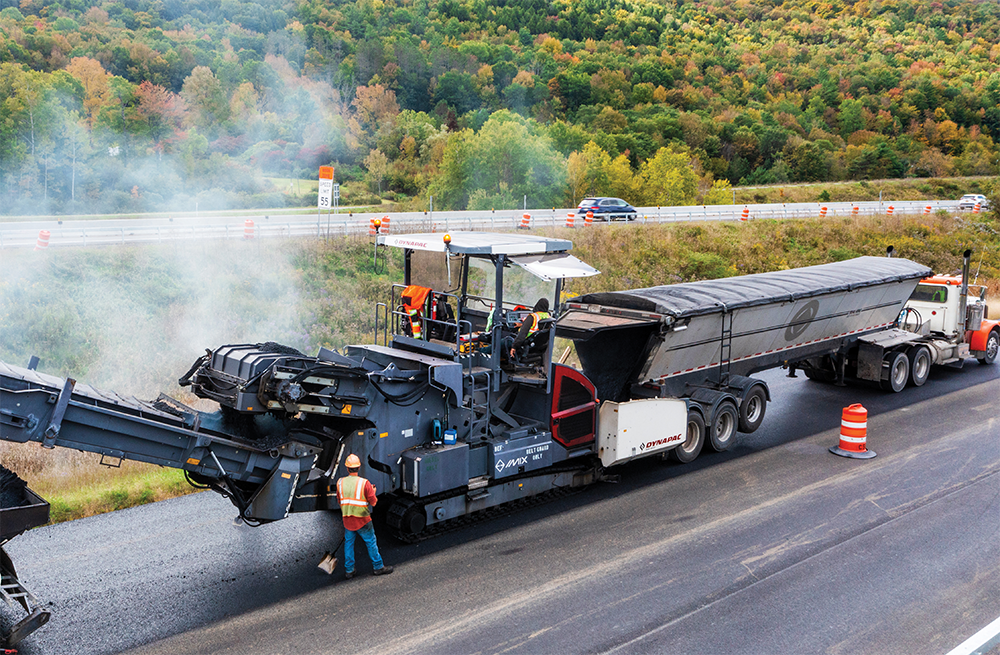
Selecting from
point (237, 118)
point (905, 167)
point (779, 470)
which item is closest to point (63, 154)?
point (237, 118)

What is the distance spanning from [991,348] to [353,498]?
16.6m

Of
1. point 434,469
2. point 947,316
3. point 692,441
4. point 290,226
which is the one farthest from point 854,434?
point 290,226

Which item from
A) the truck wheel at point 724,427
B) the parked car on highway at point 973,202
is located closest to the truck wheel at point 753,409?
the truck wheel at point 724,427

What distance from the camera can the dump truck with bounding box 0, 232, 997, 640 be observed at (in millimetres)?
7113

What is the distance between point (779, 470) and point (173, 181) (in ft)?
119

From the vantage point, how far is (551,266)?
9305mm

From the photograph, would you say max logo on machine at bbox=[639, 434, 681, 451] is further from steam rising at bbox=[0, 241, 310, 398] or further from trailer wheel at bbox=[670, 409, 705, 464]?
steam rising at bbox=[0, 241, 310, 398]

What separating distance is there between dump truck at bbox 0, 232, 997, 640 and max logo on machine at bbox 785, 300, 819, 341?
0.04m

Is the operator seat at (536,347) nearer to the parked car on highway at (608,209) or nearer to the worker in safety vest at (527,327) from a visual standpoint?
the worker in safety vest at (527,327)

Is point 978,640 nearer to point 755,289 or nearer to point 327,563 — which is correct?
point 327,563

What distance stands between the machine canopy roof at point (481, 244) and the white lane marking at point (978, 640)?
5551 mm

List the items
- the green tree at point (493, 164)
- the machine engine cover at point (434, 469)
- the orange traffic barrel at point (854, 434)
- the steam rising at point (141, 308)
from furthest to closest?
the green tree at point (493, 164), the steam rising at point (141, 308), the orange traffic barrel at point (854, 434), the machine engine cover at point (434, 469)

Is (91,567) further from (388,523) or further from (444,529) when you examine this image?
(444,529)

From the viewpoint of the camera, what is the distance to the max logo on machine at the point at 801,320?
13555 millimetres
